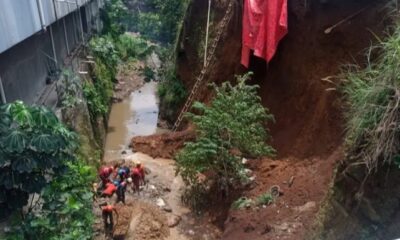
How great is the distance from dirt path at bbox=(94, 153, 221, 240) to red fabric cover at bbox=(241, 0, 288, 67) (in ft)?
12.5

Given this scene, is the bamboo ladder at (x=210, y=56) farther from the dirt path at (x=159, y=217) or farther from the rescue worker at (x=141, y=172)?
the rescue worker at (x=141, y=172)

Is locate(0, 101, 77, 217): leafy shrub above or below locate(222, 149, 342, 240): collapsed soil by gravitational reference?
above

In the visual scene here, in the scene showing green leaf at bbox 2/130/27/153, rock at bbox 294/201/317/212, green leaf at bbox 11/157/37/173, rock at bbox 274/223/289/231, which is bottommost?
rock at bbox 274/223/289/231

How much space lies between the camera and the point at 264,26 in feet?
26.8

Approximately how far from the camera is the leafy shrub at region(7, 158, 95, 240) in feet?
14.6

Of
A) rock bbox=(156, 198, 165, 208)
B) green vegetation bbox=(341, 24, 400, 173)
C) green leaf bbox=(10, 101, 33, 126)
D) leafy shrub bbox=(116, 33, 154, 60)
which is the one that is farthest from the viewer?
leafy shrub bbox=(116, 33, 154, 60)

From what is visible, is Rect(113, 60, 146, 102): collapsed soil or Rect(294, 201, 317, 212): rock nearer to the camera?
Rect(294, 201, 317, 212): rock

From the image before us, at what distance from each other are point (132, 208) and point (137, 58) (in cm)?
1540

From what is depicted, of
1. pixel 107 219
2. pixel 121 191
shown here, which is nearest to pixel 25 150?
pixel 107 219

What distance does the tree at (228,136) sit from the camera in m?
6.97

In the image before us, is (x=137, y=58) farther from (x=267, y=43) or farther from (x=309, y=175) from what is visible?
(x=309, y=175)

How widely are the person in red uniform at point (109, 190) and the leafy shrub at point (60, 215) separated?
1839 mm

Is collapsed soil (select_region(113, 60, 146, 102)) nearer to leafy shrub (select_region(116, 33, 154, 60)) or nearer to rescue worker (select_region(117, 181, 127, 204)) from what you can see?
leafy shrub (select_region(116, 33, 154, 60))

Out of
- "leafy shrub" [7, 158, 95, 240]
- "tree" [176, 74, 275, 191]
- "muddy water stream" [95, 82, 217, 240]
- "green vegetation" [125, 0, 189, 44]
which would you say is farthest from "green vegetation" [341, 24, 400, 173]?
"green vegetation" [125, 0, 189, 44]
